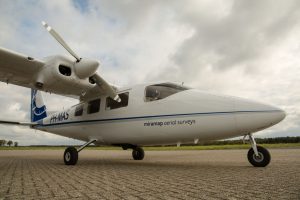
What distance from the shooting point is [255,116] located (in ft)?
23.6

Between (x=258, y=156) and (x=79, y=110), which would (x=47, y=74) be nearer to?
(x=79, y=110)

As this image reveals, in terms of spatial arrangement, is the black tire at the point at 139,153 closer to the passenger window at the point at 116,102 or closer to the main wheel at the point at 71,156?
the passenger window at the point at 116,102

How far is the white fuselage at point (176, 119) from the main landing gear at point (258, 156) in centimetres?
56

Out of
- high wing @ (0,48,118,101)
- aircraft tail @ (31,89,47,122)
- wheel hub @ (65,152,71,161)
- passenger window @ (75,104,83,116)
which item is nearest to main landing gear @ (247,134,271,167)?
high wing @ (0,48,118,101)

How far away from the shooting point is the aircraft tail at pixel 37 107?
16.6 m

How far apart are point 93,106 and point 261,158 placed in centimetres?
684

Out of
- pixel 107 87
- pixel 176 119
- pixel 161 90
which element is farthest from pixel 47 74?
pixel 176 119

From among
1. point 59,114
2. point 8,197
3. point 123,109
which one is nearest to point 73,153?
point 123,109

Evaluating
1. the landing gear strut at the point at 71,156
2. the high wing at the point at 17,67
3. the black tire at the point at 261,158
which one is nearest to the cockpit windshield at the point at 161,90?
the black tire at the point at 261,158

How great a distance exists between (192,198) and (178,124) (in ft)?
15.7

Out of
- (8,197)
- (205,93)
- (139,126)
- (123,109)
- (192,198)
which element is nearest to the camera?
(192,198)

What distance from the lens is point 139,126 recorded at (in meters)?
9.34

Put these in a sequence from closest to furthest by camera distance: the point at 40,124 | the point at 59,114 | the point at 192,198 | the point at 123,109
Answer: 1. the point at 192,198
2. the point at 123,109
3. the point at 59,114
4. the point at 40,124

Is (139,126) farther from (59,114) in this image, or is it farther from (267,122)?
(59,114)
